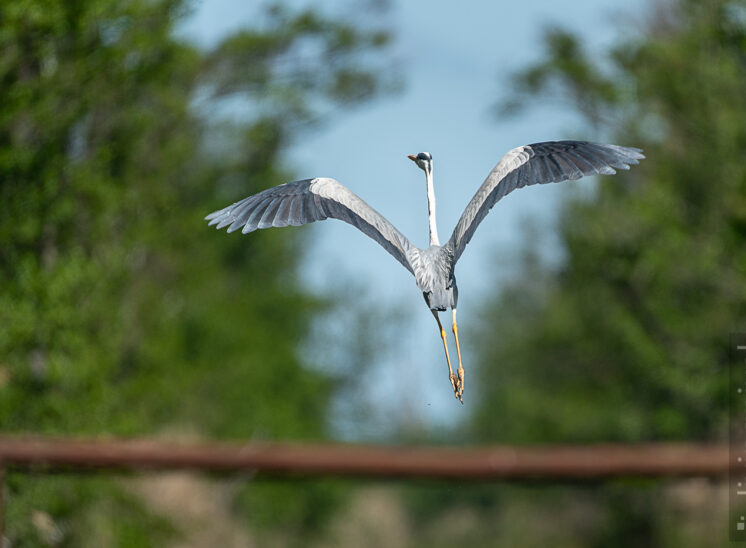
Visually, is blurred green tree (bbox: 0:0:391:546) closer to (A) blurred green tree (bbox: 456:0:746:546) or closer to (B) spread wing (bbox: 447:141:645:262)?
(A) blurred green tree (bbox: 456:0:746:546)

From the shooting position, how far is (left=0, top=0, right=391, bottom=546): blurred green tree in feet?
40.5

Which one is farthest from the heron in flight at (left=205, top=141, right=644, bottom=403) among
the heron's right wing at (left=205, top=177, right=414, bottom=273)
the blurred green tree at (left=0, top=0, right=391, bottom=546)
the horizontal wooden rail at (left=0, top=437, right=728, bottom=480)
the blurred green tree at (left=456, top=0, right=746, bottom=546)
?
the blurred green tree at (left=456, top=0, right=746, bottom=546)

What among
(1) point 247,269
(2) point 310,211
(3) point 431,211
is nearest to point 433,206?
(3) point 431,211

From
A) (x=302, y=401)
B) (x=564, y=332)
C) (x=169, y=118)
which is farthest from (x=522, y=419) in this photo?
(x=169, y=118)

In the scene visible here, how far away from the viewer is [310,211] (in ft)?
14.3

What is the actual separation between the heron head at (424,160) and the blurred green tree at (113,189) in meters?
8.45

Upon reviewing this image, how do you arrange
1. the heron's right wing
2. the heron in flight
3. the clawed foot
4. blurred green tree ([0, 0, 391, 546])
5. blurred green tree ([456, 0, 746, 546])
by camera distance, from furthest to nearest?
blurred green tree ([456, 0, 746, 546]), blurred green tree ([0, 0, 391, 546]), the heron's right wing, the heron in flight, the clawed foot

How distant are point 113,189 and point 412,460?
39.0 feet

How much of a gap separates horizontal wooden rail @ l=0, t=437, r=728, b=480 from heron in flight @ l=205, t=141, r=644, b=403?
0.24 metres

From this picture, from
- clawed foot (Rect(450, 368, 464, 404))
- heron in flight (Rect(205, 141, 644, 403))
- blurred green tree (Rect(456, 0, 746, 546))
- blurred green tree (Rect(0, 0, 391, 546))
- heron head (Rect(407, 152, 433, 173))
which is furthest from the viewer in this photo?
blurred green tree (Rect(456, 0, 746, 546))

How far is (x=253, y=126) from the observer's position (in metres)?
18.2

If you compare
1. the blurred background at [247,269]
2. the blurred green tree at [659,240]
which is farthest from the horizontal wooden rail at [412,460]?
the blurred green tree at [659,240]

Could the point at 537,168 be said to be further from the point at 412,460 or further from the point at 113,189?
the point at 113,189

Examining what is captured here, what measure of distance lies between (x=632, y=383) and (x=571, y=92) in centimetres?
741
